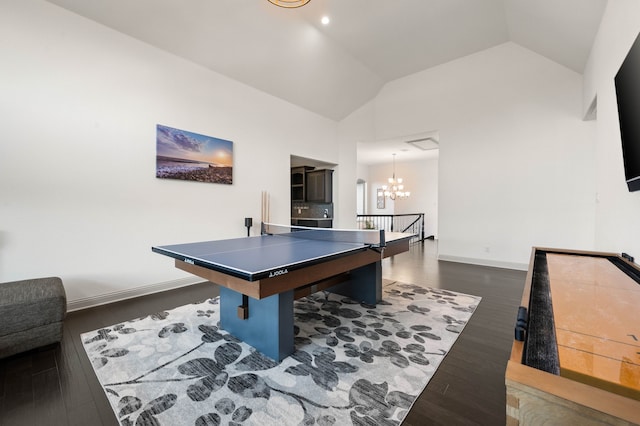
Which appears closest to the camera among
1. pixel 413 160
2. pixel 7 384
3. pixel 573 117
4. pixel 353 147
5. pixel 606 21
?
pixel 7 384

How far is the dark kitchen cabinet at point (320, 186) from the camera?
6.41 m

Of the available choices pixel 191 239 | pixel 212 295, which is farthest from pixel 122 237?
pixel 212 295

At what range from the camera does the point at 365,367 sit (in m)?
1.87

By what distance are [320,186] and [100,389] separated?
17.6ft

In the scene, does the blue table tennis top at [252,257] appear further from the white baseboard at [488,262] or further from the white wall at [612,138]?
the white baseboard at [488,262]

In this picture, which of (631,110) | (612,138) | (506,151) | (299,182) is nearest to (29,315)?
(631,110)

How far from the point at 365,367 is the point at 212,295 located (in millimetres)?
2305

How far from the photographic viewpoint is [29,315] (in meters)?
2.01

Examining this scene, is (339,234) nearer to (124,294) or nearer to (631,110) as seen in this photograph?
(631,110)

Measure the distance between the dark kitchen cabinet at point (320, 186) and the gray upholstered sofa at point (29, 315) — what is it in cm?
494

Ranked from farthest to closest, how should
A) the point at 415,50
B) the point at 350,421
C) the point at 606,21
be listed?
the point at 415,50 < the point at 606,21 < the point at 350,421

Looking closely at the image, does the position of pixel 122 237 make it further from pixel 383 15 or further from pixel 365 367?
pixel 383 15

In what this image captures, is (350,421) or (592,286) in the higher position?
(592,286)

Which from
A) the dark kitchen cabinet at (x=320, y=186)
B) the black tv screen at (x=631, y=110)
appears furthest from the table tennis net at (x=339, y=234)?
the dark kitchen cabinet at (x=320, y=186)
